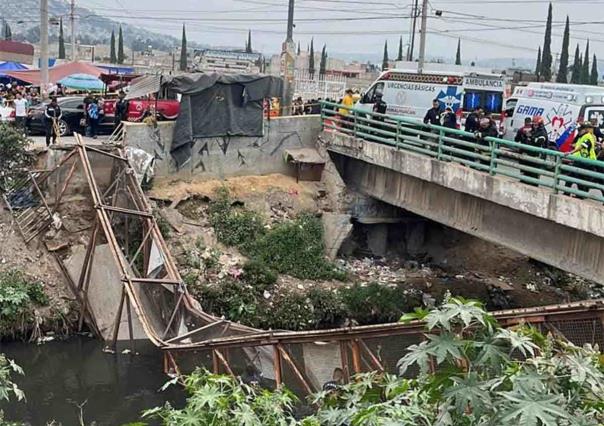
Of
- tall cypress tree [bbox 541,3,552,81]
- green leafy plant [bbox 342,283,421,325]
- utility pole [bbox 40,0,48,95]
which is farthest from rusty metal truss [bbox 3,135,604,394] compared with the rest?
tall cypress tree [bbox 541,3,552,81]

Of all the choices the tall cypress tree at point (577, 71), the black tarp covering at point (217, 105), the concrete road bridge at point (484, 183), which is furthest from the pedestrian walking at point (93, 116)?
the tall cypress tree at point (577, 71)

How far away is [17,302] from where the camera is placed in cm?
1566

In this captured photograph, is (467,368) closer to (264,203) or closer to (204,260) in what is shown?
(204,260)

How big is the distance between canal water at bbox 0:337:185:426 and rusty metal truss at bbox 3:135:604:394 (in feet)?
1.75

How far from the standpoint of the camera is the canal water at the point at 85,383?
13.2m

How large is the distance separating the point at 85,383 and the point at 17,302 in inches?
91.6

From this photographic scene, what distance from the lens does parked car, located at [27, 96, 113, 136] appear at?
78.1 feet

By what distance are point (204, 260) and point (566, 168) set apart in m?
8.22

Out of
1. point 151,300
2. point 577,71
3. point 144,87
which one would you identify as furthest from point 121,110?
point 577,71

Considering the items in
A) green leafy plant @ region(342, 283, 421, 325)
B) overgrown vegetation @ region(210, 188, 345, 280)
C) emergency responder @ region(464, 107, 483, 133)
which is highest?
emergency responder @ region(464, 107, 483, 133)

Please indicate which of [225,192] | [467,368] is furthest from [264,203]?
[467,368]

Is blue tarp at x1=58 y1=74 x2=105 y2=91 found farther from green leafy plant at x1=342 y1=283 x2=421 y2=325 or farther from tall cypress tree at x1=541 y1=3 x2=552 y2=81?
tall cypress tree at x1=541 y1=3 x2=552 y2=81

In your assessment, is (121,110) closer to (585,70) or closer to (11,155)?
(11,155)

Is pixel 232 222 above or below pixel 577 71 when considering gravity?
below
